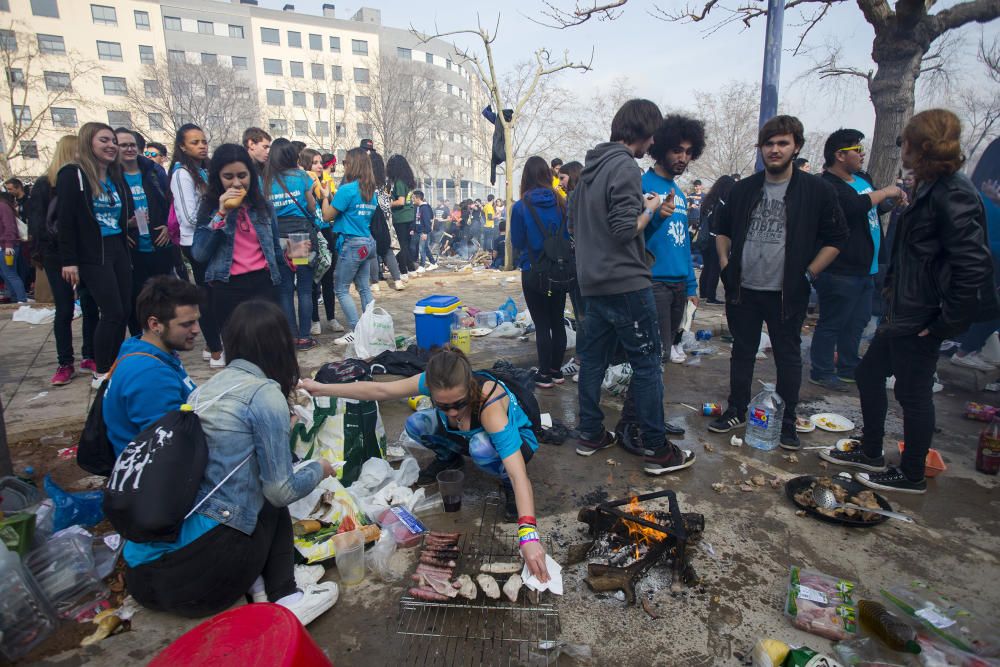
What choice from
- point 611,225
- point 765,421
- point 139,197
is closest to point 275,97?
point 139,197

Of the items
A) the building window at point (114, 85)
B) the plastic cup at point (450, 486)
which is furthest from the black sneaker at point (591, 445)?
the building window at point (114, 85)

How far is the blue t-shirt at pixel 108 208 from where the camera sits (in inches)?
169

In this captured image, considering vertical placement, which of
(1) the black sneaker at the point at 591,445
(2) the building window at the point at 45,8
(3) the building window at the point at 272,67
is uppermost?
(2) the building window at the point at 45,8

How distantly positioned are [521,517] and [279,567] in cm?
109

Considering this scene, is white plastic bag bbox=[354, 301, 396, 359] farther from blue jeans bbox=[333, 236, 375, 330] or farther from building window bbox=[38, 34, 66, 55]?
building window bbox=[38, 34, 66, 55]

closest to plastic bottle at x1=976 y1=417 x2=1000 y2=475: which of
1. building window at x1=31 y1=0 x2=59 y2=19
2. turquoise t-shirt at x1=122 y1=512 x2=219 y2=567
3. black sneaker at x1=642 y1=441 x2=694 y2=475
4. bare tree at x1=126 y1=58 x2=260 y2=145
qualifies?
black sneaker at x1=642 y1=441 x2=694 y2=475

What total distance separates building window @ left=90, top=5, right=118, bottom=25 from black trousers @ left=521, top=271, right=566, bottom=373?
52830 mm

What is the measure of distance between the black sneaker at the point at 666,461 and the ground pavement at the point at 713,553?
0.18ft

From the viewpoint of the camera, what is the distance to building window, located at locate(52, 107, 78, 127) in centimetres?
3815

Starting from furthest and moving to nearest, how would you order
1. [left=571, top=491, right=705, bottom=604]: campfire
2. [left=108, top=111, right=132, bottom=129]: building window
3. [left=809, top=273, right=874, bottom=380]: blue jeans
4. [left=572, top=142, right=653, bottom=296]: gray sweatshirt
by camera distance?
[left=108, top=111, right=132, bottom=129]: building window → [left=809, top=273, right=874, bottom=380]: blue jeans → [left=572, top=142, right=653, bottom=296]: gray sweatshirt → [left=571, top=491, right=705, bottom=604]: campfire

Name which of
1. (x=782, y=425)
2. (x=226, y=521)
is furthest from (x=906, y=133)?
(x=226, y=521)

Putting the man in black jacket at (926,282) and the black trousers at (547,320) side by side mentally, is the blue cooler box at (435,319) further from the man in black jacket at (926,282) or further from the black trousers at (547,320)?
the man in black jacket at (926,282)

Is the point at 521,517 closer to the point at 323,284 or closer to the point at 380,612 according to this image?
the point at 380,612

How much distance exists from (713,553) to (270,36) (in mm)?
58160
